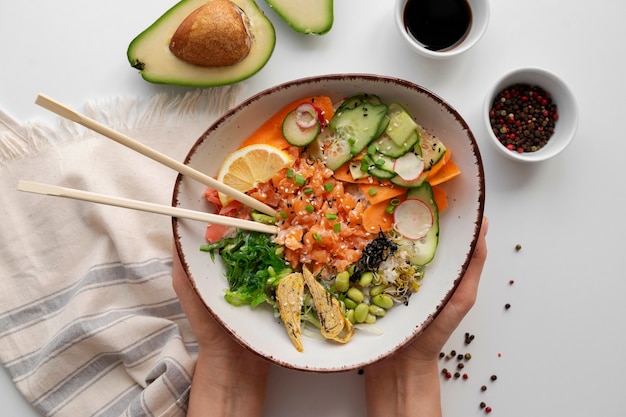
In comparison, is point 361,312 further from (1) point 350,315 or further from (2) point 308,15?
(2) point 308,15

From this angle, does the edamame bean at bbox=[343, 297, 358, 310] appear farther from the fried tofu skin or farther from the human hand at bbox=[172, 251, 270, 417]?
the human hand at bbox=[172, 251, 270, 417]

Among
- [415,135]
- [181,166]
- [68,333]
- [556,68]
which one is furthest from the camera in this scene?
[556,68]

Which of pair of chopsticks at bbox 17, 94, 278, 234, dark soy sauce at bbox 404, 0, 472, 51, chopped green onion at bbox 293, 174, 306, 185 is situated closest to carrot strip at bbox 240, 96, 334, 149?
chopped green onion at bbox 293, 174, 306, 185

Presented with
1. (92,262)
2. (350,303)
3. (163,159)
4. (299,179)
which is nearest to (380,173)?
(299,179)

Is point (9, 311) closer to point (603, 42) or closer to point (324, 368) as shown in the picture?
point (324, 368)

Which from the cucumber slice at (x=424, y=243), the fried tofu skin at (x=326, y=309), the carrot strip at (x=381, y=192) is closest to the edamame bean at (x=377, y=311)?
the fried tofu skin at (x=326, y=309)

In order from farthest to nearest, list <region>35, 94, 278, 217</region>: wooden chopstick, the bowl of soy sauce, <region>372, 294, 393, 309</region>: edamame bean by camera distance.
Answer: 1. the bowl of soy sauce
2. <region>372, 294, 393, 309</region>: edamame bean
3. <region>35, 94, 278, 217</region>: wooden chopstick

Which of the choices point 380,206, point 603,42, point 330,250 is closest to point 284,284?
point 330,250

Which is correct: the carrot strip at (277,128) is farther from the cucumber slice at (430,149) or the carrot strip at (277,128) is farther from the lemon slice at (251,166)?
the cucumber slice at (430,149)
